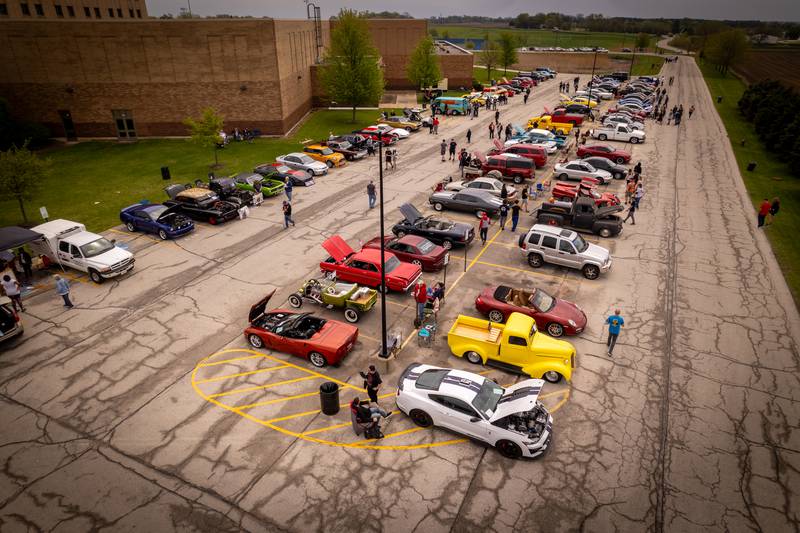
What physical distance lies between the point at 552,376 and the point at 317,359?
695 cm

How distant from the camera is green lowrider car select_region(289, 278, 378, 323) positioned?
52.3ft

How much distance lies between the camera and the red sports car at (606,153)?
33.9m

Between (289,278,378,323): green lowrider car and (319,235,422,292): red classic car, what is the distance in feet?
2.02

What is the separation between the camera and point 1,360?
46.6 ft

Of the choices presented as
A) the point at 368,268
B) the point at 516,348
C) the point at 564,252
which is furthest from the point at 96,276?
the point at 564,252

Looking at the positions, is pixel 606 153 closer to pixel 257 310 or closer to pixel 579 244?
pixel 579 244

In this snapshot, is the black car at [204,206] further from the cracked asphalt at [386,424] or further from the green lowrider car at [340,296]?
the green lowrider car at [340,296]

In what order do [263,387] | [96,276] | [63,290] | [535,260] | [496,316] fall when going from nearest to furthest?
[263,387] → [496,316] → [63,290] → [96,276] → [535,260]

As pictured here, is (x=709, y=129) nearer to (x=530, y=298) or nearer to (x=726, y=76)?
(x=530, y=298)

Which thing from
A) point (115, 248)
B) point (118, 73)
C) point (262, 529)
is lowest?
point (262, 529)

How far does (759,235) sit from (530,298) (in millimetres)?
15790

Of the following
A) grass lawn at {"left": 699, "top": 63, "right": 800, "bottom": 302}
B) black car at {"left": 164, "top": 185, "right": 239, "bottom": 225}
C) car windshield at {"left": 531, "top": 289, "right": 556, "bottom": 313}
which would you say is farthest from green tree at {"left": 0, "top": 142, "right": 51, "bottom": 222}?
grass lawn at {"left": 699, "top": 63, "right": 800, "bottom": 302}

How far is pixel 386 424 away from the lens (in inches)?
465

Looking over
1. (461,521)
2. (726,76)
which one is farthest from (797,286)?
(726,76)
